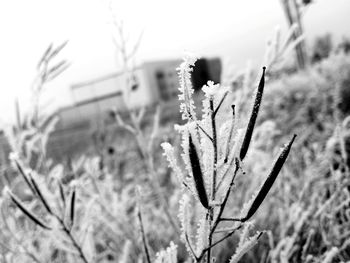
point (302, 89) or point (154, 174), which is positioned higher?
point (154, 174)

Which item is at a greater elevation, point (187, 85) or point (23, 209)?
point (187, 85)

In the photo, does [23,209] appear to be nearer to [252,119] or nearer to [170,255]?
[170,255]

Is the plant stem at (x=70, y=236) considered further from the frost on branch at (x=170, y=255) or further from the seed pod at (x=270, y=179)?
the seed pod at (x=270, y=179)

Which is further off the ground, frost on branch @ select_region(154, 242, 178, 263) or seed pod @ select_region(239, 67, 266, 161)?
seed pod @ select_region(239, 67, 266, 161)

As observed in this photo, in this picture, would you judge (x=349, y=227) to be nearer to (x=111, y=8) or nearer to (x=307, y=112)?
(x=111, y=8)

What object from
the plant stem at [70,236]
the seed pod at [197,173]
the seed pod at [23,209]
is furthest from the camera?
the plant stem at [70,236]

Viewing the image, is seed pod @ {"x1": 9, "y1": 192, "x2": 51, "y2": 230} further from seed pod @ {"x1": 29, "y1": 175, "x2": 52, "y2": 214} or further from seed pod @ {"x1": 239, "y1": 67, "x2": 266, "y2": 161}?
seed pod @ {"x1": 239, "y1": 67, "x2": 266, "y2": 161}

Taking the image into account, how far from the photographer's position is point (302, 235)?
1.19 metres

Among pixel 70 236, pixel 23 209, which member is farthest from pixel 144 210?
pixel 23 209

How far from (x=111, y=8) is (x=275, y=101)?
19.5 ft

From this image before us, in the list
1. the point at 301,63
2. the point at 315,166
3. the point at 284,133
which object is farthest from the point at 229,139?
the point at 301,63

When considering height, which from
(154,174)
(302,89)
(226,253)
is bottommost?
(302,89)

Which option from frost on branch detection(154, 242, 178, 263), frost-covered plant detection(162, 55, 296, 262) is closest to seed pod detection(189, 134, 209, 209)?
frost-covered plant detection(162, 55, 296, 262)

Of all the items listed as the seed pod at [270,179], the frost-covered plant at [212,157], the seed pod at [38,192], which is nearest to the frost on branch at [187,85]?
the frost-covered plant at [212,157]
